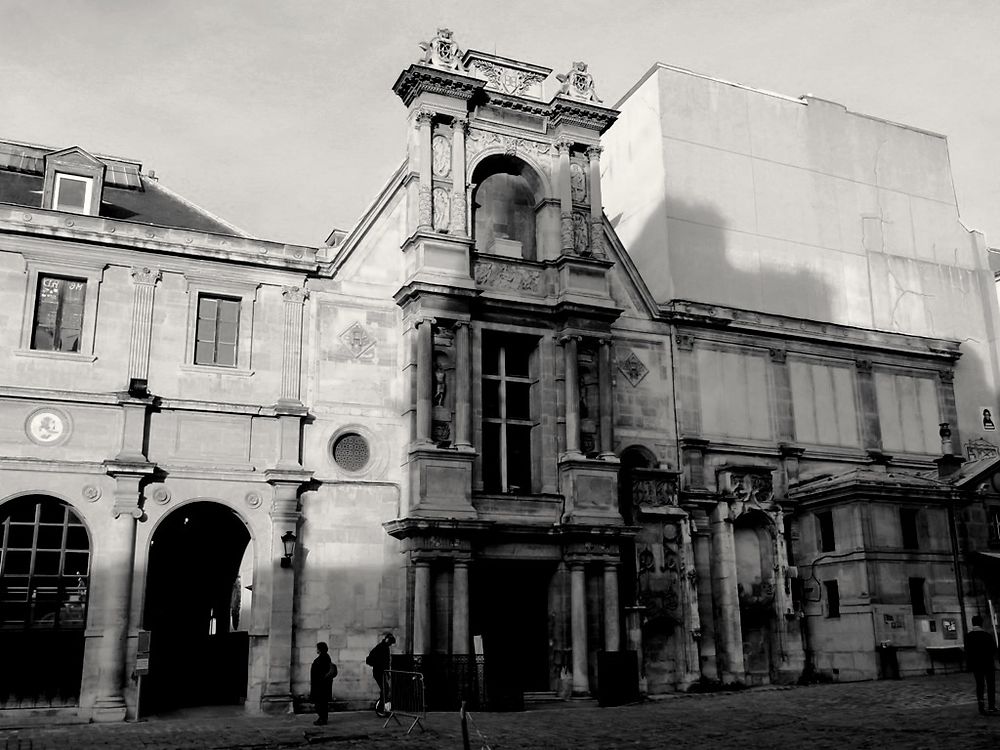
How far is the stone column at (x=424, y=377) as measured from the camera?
26891mm

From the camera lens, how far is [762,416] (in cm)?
3350

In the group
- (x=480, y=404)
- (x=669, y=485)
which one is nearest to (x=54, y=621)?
(x=480, y=404)

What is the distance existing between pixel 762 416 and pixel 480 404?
1028cm

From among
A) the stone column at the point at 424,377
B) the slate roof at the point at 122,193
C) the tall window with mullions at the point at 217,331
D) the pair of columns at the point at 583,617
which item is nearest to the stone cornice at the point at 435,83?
the slate roof at the point at 122,193

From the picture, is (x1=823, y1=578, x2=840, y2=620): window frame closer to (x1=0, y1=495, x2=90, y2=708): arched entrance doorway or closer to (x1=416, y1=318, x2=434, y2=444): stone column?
(x1=416, y1=318, x2=434, y2=444): stone column

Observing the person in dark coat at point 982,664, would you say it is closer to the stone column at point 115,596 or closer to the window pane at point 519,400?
the window pane at point 519,400

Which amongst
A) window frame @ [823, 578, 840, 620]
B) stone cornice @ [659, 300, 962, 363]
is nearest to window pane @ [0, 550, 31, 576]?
stone cornice @ [659, 300, 962, 363]

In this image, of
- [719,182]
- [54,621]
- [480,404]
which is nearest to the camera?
[54,621]

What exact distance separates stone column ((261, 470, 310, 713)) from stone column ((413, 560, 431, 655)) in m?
2.99

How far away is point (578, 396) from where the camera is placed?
94.7 feet

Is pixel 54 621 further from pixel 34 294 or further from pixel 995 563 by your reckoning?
pixel 995 563

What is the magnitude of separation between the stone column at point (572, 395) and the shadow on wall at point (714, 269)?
29.6ft

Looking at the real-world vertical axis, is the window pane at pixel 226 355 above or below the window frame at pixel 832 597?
above

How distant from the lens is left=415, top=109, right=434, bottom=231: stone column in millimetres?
28625
